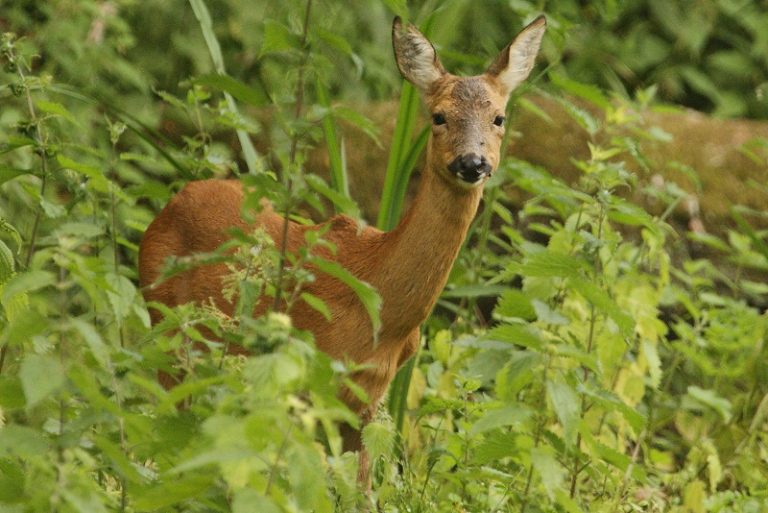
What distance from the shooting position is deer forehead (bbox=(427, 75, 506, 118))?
3.68 meters

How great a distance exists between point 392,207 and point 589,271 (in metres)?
1.21

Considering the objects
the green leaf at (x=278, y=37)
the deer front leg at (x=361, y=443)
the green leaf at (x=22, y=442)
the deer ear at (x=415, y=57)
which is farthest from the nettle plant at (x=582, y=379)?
the green leaf at (x=22, y=442)

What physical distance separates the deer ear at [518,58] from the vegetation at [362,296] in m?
0.11

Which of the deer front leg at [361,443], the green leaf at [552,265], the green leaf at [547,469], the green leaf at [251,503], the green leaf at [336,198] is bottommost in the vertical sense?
the deer front leg at [361,443]

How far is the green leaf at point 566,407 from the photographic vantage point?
2.69 m

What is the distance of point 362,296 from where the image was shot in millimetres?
2459

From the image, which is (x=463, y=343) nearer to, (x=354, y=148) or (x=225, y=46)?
(x=354, y=148)

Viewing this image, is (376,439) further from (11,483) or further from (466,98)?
(466,98)

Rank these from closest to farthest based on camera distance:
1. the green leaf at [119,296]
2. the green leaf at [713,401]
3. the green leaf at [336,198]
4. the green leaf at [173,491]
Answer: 1. the green leaf at [173,491]
2. the green leaf at [336,198]
3. the green leaf at [119,296]
4. the green leaf at [713,401]

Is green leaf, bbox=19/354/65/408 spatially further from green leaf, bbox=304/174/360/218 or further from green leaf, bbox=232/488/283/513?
green leaf, bbox=304/174/360/218

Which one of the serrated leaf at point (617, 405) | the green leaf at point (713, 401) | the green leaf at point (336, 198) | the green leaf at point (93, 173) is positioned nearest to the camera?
the green leaf at point (336, 198)

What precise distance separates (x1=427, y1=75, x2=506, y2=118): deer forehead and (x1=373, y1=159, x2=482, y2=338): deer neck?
0.20m

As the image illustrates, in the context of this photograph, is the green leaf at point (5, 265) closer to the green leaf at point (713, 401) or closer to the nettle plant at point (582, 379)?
the nettle plant at point (582, 379)

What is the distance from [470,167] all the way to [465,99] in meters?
0.30
